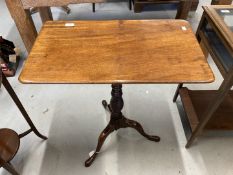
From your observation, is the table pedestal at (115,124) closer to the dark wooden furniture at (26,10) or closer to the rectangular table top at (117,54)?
the rectangular table top at (117,54)

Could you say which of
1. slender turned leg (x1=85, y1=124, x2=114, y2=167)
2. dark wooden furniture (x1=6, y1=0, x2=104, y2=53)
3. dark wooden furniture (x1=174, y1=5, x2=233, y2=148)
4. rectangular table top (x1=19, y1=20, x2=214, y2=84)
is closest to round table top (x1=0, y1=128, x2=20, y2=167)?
slender turned leg (x1=85, y1=124, x2=114, y2=167)

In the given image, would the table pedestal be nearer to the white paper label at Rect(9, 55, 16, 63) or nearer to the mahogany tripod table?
the mahogany tripod table

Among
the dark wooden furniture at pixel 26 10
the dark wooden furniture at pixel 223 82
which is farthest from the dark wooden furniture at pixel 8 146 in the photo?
the dark wooden furniture at pixel 223 82

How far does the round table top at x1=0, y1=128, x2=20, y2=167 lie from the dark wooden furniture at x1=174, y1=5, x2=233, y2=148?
44.9 inches

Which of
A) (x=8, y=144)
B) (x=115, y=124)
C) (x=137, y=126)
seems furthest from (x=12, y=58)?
(x=137, y=126)

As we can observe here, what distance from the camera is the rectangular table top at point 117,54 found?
2.57ft

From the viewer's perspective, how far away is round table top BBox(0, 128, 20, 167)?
3.85 ft

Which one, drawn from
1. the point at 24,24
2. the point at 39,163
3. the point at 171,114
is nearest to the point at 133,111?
the point at 171,114

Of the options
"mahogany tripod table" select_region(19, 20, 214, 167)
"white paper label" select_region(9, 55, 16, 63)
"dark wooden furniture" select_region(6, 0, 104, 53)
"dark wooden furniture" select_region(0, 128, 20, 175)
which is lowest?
"white paper label" select_region(9, 55, 16, 63)

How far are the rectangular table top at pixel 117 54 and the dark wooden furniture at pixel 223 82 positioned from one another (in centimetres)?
21

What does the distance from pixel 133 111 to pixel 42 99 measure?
81 centimetres

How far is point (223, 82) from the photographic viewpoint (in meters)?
1.03

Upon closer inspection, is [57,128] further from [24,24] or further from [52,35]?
[24,24]

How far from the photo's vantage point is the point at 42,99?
1770 mm
